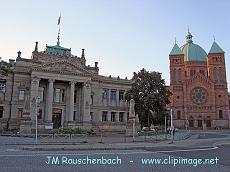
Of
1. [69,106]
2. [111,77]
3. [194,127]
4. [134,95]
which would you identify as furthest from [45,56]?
[194,127]

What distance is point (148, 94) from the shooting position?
59.8 m

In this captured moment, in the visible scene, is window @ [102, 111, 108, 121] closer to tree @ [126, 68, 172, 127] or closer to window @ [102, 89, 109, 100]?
window @ [102, 89, 109, 100]

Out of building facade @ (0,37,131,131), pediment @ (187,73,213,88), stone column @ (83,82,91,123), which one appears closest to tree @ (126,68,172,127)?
building facade @ (0,37,131,131)

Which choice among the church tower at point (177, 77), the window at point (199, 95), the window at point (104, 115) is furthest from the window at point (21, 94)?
the window at point (199, 95)

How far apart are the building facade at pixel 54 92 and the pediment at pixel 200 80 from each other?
4357 cm

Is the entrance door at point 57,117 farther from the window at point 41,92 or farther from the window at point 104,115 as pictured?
the window at point 104,115

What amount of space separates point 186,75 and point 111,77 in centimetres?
4279

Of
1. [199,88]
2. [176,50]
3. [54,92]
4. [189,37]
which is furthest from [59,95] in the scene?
[189,37]

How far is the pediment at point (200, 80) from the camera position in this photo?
102m

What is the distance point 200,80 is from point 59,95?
5712cm

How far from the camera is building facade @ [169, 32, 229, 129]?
318ft

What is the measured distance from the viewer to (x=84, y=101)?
65938mm

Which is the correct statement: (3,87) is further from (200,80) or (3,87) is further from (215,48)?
(215,48)

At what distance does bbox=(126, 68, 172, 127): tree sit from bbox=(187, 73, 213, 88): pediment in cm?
4282
